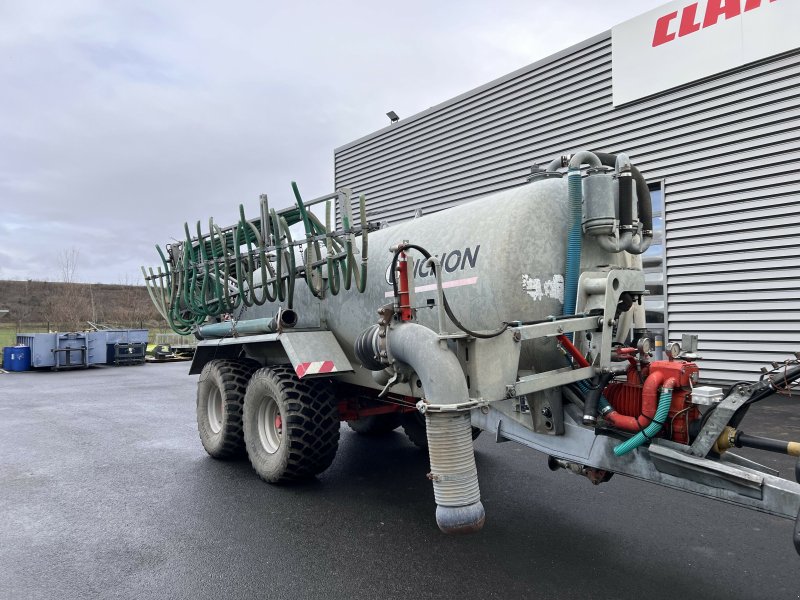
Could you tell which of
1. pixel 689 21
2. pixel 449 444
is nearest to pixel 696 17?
pixel 689 21

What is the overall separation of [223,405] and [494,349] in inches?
142

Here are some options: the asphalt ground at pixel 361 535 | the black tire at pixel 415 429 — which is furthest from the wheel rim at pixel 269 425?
the black tire at pixel 415 429

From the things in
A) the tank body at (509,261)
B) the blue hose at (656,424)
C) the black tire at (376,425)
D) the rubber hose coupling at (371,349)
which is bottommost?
the black tire at (376,425)

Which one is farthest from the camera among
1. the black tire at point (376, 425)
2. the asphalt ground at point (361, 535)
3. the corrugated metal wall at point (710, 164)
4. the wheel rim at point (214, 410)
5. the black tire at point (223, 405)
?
the corrugated metal wall at point (710, 164)

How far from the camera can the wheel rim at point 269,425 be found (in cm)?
544

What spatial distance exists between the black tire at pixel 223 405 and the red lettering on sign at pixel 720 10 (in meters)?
8.68

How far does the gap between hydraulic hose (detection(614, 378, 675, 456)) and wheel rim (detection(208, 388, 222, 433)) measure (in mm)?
4610

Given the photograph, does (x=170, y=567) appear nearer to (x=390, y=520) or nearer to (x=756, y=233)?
(x=390, y=520)

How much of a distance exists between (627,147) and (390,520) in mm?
8560

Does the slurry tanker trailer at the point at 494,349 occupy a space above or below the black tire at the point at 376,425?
above

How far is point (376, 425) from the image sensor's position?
7.10 meters

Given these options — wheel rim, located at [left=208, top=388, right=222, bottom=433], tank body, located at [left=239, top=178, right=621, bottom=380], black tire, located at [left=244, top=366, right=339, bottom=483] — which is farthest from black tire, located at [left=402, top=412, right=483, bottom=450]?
tank body, located at [left=239, top=178, right=621, bottom=380]

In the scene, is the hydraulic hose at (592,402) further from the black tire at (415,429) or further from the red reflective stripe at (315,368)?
the black tire at (415,429)

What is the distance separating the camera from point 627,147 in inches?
413
